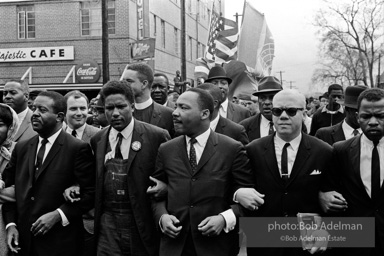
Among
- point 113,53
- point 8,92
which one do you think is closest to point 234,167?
point 8,92

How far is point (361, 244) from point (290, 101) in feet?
4.24

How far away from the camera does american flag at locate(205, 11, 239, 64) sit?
13578mm

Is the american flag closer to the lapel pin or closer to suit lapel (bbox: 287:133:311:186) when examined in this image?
the lapel pin

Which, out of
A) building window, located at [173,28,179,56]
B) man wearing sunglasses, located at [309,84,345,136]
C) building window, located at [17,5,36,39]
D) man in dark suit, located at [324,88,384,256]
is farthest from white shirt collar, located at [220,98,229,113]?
building window, located at [173,28,179,56]

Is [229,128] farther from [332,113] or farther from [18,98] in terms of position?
[332,113]

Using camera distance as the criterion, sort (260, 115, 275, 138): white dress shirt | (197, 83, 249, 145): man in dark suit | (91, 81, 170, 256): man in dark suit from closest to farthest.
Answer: (91, 81, 170, 256): man in dark suit → (197, 83, 249, 145): man in dark suit → (260, 115, 275, 138): white dress shirt

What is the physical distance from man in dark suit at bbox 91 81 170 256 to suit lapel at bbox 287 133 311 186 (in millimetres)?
1239

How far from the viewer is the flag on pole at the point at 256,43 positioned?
12.0m

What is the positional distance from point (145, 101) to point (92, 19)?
22852 millimetres

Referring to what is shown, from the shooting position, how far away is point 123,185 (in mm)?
4250

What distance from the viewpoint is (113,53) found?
26844 millimetres

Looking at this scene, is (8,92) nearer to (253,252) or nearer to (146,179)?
(146,179)

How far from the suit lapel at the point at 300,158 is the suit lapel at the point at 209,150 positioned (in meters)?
0.66

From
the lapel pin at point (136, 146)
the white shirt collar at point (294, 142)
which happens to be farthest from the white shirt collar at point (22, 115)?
the white shirt collar at point (294, 142)
